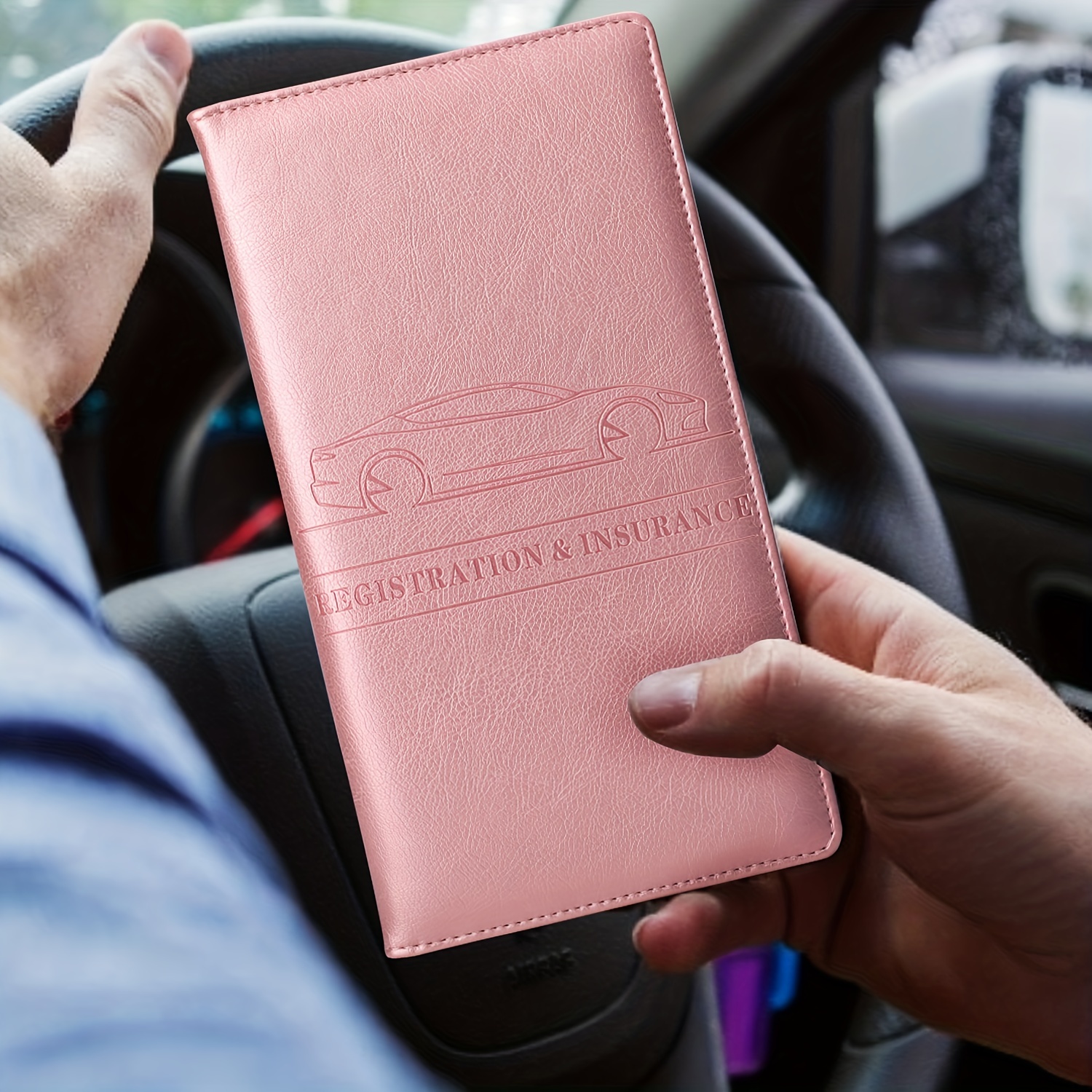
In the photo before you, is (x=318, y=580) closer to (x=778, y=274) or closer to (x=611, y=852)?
(x=611, y=852)

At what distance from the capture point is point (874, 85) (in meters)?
0.65

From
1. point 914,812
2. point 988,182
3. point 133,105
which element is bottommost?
point 914,812

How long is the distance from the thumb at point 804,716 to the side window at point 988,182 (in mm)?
284

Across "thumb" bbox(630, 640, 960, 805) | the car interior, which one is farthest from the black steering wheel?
"thumb" bbox(630, 640, 960, 805)

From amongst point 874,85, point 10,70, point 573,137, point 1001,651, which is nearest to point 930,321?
point 874,85

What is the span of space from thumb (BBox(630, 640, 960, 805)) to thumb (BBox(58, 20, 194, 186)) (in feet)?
0.93

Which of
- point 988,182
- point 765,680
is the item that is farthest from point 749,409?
point 988,182

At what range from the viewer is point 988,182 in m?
0.72

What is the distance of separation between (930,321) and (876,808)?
35 centimetres

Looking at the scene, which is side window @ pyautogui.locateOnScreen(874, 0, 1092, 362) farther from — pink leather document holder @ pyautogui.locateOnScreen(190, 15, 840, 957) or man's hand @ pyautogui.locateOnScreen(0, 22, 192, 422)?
man's hand @ pyautogui.locateOnScreen(0, 22, 192, 422)

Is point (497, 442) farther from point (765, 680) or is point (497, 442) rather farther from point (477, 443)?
point (765, 680)

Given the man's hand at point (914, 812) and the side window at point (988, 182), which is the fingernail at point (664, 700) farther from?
the side window at point (988, 182)

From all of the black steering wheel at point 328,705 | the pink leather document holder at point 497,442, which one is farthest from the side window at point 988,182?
the pink leather document holder at point 497,442

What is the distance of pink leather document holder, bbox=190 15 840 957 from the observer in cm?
42
